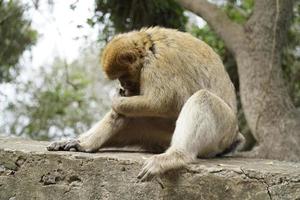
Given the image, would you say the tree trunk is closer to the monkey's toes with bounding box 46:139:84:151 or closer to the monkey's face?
the monkey's face

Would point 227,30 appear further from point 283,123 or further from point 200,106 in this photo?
point 200,106

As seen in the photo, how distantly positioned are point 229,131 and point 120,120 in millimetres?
849

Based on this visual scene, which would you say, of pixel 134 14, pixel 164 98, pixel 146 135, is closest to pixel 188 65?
pixel 164 98

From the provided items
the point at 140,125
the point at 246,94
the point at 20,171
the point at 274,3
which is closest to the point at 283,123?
the point at 246,94

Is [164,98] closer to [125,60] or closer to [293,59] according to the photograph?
[125,60]

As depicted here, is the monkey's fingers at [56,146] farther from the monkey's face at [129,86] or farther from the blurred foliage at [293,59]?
the blurred foliage at [293,59]

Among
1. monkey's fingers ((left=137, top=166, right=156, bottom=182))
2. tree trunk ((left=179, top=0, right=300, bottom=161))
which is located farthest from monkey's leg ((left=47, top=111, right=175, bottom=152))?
tree trunk ((left=179, top=0, right=300, bottom=161))

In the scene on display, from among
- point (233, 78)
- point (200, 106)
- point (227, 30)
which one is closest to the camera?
point (200, 106)

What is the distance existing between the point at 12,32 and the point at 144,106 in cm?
464

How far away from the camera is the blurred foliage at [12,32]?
783 cm

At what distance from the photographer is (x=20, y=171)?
13.3 feet

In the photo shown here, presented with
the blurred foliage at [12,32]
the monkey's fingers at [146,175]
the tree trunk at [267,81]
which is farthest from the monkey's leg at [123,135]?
the blurred foliage at [12,32]

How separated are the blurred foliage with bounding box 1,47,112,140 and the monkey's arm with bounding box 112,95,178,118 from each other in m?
5.71

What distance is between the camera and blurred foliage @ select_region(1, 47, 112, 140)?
12.5 metres
